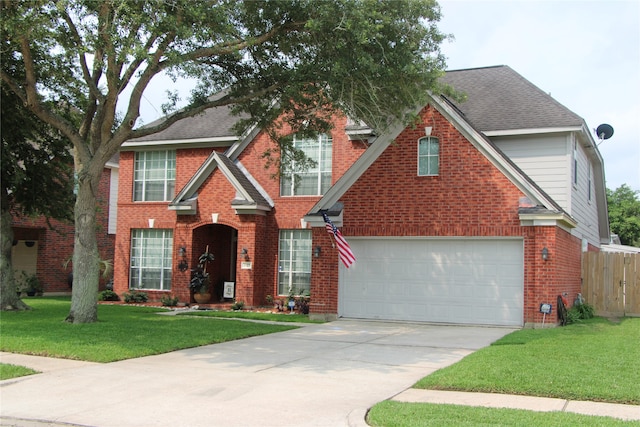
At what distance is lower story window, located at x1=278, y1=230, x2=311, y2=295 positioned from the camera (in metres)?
20.5

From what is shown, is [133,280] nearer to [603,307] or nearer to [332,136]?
[332,136]

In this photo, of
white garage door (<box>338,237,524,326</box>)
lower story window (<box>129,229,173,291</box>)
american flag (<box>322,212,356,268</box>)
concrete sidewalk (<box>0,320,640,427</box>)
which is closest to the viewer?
concrete sidewalk (<box>0,320,640,427</box>)

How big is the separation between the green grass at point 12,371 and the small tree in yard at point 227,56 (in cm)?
489

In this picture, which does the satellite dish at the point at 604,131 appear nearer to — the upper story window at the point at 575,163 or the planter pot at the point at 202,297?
the upper story window at the point at 575,163

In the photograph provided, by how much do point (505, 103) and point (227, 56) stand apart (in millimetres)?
9118

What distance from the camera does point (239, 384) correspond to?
8.53 metres

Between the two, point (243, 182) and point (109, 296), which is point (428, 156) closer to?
point (243, 182)

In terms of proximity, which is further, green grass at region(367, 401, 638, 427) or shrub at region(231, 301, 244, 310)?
shrub at region(231, 301, 244, 310)

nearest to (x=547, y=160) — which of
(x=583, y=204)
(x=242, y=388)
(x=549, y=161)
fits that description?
(x=549, y=161)

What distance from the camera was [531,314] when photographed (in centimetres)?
1509

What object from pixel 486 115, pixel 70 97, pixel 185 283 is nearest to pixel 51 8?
pixel 70 97

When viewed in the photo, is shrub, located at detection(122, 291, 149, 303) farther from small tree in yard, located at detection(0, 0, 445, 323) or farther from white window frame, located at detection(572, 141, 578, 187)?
white window frame, located at detection(572, 141, 578, 187)

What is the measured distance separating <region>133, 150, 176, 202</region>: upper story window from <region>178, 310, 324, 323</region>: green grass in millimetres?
5809

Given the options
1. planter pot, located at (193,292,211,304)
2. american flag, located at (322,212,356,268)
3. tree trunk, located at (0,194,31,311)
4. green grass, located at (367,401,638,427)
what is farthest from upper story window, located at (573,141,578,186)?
tree trunk, located at (0,194,31,311)
